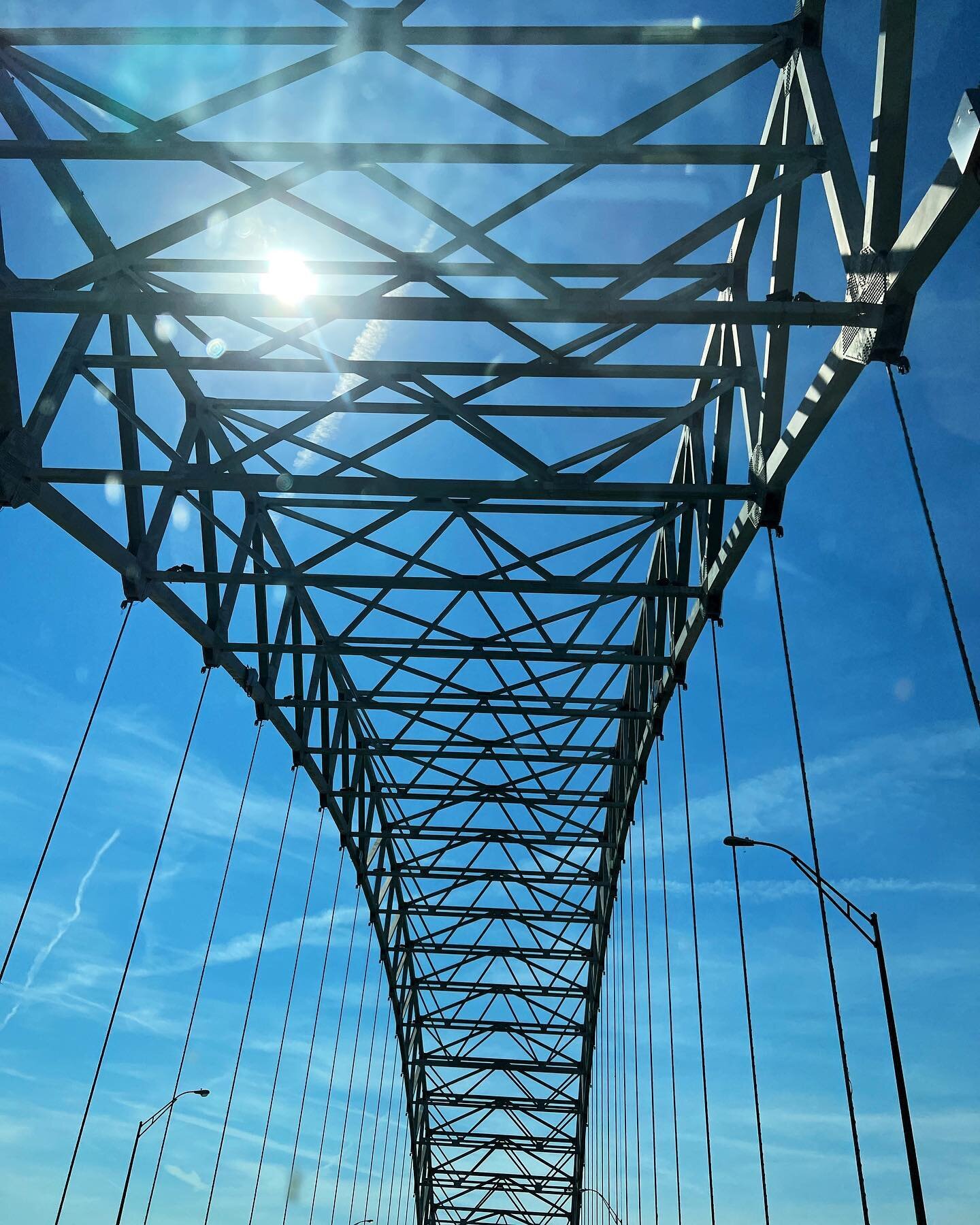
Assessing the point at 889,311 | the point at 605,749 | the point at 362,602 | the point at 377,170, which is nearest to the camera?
the point at 889,311

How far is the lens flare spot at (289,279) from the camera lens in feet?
37.0

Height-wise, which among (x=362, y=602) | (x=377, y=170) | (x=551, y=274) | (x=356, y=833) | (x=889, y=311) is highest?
(x=356, y=833)

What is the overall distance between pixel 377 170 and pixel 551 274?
2347 millimetres

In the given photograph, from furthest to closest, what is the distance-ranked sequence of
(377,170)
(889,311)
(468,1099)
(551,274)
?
1. (468,1099)
2. (551,274)
3. (377,170)
4. (889,311)

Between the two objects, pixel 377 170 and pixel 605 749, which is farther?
pixel 605 749

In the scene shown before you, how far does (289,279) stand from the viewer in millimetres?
11500

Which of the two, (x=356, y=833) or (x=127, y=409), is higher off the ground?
(x=356, y=833)

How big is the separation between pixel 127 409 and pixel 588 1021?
34.4 metres

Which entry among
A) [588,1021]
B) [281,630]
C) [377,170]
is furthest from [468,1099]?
[377,170]

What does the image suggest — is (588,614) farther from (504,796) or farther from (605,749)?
(504,796)

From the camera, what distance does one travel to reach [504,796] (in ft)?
100

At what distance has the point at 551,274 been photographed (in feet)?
39.5

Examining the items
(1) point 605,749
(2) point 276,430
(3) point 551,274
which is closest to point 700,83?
(3) point 551,274

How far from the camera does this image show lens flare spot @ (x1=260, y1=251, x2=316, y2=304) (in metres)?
11.3
